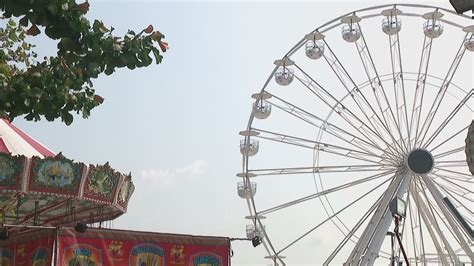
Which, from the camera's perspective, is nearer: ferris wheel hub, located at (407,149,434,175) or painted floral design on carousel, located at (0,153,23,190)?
painted floral design on carousel, located at (0,153,23,190)

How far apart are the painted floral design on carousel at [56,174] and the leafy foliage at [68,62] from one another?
6434 mm

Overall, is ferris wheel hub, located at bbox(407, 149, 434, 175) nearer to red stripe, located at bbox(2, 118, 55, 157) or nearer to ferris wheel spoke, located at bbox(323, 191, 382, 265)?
ferris wheel spoke, located at bbox(323, 191, 382, 265)

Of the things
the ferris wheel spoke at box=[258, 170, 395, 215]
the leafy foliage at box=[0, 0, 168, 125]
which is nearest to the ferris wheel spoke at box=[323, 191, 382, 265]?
the ferris wheel spoke at box=[258, 170, 395, 215]

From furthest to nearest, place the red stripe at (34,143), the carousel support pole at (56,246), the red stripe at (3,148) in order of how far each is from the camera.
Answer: the red stripe at (34,143) < the red stripe at (3,148) < the carousel support pole at (56,246)

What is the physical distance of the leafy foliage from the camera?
441 cm

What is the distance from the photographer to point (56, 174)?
1170 cm

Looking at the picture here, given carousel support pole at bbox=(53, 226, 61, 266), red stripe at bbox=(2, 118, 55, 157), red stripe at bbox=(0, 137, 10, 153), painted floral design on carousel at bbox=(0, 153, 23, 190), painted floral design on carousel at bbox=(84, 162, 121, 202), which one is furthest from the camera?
red stripe at bbox=(2, 118, 55, 157)

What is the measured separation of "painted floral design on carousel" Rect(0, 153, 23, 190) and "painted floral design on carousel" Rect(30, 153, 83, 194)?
0.68ft

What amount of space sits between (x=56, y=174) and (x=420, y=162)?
826 centimetres

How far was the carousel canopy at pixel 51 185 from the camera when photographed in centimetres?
1140

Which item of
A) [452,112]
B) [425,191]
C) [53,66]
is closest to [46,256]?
[53,66]

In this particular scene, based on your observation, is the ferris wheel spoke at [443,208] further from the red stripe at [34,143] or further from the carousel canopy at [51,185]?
the red stripe at [34,143]

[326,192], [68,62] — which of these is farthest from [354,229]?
[68,62]

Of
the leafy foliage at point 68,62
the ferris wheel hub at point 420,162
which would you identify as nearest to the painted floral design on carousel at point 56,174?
the leafy foliage at point 68,62
